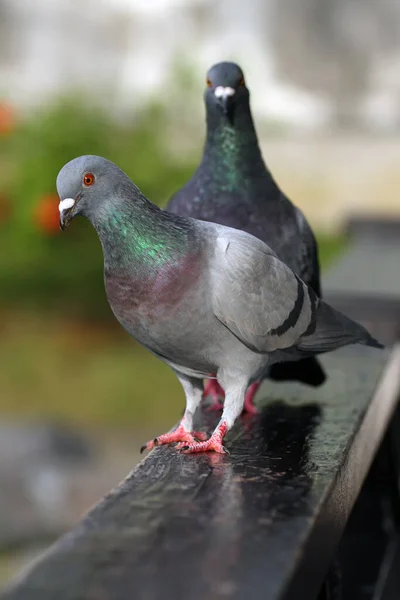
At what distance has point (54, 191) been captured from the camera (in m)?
8.54

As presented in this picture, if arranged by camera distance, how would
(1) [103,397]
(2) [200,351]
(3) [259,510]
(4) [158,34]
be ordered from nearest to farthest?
(3) [259,510], (2) [200,351], (1) [103,397], (4) [158,34]

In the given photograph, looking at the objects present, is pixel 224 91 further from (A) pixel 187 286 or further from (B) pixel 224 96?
(A) pixel 187 286

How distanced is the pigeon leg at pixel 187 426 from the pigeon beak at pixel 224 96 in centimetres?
55

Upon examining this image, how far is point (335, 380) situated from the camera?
2145mm

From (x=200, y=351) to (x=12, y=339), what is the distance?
329 inches

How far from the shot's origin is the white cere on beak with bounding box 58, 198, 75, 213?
141cm

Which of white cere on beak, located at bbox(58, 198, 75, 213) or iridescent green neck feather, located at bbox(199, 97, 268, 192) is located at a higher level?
iridescent green neck feather, located at bbox(199, 97, 268, 192)

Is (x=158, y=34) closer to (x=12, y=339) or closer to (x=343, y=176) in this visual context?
(x=343, y=176)

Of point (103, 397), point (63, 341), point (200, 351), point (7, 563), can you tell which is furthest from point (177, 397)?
point (200, 351)

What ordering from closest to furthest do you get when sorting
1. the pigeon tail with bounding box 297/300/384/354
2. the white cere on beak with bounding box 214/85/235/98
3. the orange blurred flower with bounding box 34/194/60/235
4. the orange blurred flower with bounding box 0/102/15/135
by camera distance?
the pigeon tail with bounding box 297/300/384/354 < the white cere on beak with bounding box 214/85/235/98 < the orange blurred flower with bounding box 34/194/60/235 < the orange blurred flower with bounding box 0/102/15/135

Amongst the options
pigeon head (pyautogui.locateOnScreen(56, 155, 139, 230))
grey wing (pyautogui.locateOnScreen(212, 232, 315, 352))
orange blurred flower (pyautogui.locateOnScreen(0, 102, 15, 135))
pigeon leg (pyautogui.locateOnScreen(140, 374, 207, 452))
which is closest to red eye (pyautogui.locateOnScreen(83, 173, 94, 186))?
pigeon head (pyautogui.locateOnScreen(56, 155, 139, 230))

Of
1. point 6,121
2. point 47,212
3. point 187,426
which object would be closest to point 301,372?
point 187,426

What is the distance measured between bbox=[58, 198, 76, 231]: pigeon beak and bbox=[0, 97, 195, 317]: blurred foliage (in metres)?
6.94

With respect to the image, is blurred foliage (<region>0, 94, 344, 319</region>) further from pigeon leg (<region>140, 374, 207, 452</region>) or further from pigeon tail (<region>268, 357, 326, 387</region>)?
pigeon leg (<region>140, 374, 207, 452</region>)
